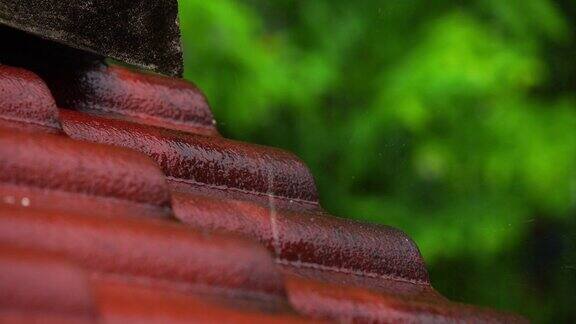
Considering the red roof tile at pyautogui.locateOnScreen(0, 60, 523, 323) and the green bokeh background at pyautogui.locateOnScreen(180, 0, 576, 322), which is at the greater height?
the red roof tile at pyautogui.locateOnScreen(0, 60, 523, 323)

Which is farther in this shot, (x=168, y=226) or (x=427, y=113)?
(x=427, y=113)

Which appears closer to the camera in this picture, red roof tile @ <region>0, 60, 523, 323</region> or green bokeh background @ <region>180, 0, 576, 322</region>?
red roof tile @ <region>0, 60, 523, 323</region>

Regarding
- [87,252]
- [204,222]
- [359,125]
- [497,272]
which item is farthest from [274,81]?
[87,252]

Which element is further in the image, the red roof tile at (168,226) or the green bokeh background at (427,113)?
the green bokeh background at (427,113)

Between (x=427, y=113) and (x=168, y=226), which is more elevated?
(x=168, y=226)

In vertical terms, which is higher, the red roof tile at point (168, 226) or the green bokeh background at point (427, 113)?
the red roof tile at point (168, 226)
